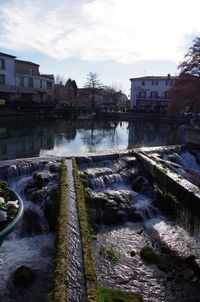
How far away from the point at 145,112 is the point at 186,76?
23482mm

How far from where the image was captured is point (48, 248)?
8.95 m

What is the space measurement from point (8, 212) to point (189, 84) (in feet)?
92.1

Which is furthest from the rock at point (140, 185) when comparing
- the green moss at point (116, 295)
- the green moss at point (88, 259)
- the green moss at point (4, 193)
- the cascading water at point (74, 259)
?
the green moss at point (4, 193)

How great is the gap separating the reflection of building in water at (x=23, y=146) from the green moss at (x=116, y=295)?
1342 centimetres

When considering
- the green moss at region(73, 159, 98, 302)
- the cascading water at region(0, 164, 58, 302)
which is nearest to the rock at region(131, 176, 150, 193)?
the cascading water at region(0, 164, 58, 302)

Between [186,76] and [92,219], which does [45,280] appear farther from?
[186,76]

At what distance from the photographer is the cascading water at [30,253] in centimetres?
688

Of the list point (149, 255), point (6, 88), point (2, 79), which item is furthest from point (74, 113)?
point (149, 255)

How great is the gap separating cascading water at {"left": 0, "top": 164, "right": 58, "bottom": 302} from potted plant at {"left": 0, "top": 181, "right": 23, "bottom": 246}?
9.75 ft

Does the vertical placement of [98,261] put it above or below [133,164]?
below

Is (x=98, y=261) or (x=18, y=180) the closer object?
(x=98, y=261)

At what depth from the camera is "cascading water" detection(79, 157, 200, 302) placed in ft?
24.3

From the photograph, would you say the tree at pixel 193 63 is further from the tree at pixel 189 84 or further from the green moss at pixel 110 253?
the green moss at pixel 110 253

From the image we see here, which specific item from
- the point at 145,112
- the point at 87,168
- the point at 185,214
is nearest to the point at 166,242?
the point at 185,214
